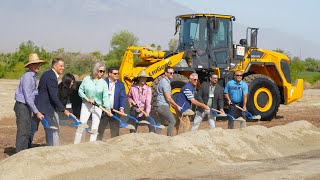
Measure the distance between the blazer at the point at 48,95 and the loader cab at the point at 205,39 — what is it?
336 inches

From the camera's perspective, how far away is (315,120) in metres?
21.6

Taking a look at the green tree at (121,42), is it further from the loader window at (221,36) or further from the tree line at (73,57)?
the loader window at (221,36)

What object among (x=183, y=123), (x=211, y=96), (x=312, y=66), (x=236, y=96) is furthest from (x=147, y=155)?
(x=312, y=66)

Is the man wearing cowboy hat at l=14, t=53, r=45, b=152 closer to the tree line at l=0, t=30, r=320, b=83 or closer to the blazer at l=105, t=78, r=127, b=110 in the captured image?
the blazer at l=105, t=78, r=127, b=110

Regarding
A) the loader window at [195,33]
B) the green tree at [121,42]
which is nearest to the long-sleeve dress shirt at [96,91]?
the loader window at [195,33]

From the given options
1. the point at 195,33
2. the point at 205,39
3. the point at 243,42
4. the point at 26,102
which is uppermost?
the point at 195,33

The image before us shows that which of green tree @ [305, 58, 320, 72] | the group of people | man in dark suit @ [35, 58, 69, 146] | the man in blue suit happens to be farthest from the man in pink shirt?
green tree @ [305, 58, 320, 72]

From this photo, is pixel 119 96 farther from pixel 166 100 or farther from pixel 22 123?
pixel 22 123

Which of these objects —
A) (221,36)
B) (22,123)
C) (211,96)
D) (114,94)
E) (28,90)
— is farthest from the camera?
(221,36)

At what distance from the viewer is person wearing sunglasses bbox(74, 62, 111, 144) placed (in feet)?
41.3

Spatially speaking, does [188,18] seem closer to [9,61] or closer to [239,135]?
[239,135]

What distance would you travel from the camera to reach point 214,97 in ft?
50.1

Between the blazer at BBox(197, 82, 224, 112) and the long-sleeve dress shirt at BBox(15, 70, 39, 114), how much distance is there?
419 centimetres

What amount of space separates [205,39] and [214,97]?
218 inches
